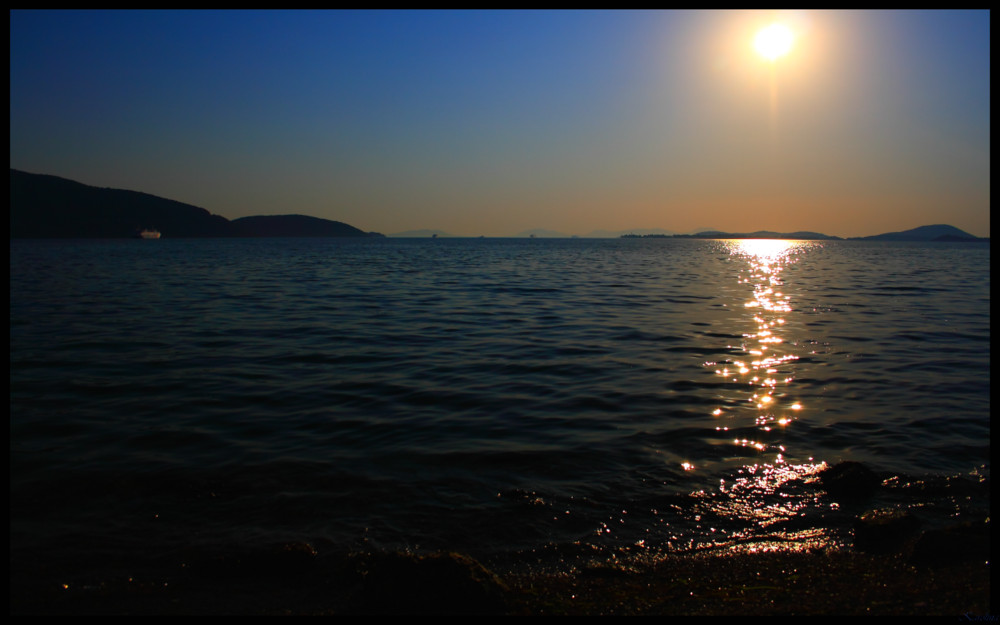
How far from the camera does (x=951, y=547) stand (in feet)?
15.5

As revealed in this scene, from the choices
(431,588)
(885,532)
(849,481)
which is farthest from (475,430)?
(885,532)

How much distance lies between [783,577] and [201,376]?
31.8 feet

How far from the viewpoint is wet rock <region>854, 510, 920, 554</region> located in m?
4.96

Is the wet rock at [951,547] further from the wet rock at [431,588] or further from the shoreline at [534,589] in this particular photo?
the wet rock at [431,588]

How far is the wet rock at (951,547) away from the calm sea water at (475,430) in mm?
690

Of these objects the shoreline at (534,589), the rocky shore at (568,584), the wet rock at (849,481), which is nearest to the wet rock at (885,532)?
the rocky shore at (568,584)

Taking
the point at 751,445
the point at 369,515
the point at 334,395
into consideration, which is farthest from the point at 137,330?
the point at 751,445

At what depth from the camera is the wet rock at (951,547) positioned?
4.62m

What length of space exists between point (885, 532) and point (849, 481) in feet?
3.72

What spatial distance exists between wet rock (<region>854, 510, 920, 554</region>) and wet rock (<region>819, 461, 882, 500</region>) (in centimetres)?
67

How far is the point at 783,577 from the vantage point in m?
4.54

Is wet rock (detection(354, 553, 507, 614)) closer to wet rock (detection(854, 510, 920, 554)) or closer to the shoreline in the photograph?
the shoreline

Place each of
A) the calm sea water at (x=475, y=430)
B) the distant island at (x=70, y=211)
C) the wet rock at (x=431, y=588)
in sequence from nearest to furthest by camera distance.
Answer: the wet rock at (x=431, y=588)
the calm sea water at (x=475, y=430)
the distant island at (x=70, y=211)

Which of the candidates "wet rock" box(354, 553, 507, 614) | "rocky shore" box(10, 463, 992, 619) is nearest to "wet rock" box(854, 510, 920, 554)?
"rocky shore" box(10, 463, 992, 619)
